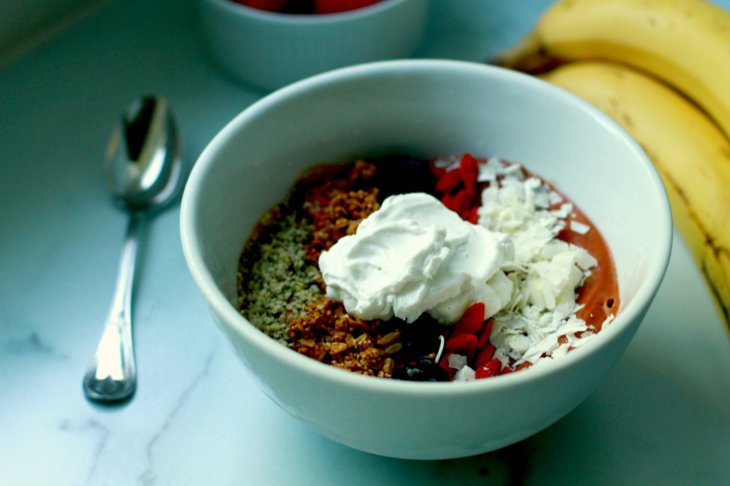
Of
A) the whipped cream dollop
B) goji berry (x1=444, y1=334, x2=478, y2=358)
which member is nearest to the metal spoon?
the whipped cream dollop

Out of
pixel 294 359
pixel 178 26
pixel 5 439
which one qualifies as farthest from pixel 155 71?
pixel 294 359

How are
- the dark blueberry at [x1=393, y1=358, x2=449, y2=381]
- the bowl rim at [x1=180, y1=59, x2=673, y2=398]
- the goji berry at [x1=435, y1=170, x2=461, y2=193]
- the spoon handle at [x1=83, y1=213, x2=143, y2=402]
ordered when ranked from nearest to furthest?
the bowl rim at [x1=180, y1=59, x2=673, y2=398]
the dark blueberry at [x1=393, y1=358, x2=449, y2=381]
the spoon handle at [x1=83, y1=213, x2=143, y2=402]
the goji berry at [x1=435, y1=170, x2=461, y2=193]

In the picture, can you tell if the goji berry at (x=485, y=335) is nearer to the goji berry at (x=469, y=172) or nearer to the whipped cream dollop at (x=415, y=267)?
the whipped cream dollop at (x=415, y=267)

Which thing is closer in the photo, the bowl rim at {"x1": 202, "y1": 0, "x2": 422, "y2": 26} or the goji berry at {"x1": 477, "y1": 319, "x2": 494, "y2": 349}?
the goji berry at {"x1": 477, "y1": 319, "x2": 494, "y2": 349}

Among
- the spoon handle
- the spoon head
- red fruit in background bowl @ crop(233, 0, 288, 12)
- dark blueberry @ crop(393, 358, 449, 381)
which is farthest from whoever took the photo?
red fruit in background bowl @ crop(233, 0, 288, 12)

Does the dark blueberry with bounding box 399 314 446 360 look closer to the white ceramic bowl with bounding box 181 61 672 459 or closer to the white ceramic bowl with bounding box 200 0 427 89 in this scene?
the white ceramic bowl with bounding box 181 61 672 459

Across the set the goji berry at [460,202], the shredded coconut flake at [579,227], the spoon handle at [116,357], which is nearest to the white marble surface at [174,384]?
the spoon handle at [116,357]

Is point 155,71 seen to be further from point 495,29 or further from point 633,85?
point 633,85

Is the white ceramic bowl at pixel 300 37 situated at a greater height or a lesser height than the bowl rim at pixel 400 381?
lesser

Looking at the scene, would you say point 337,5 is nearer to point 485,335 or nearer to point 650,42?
point 650,42
